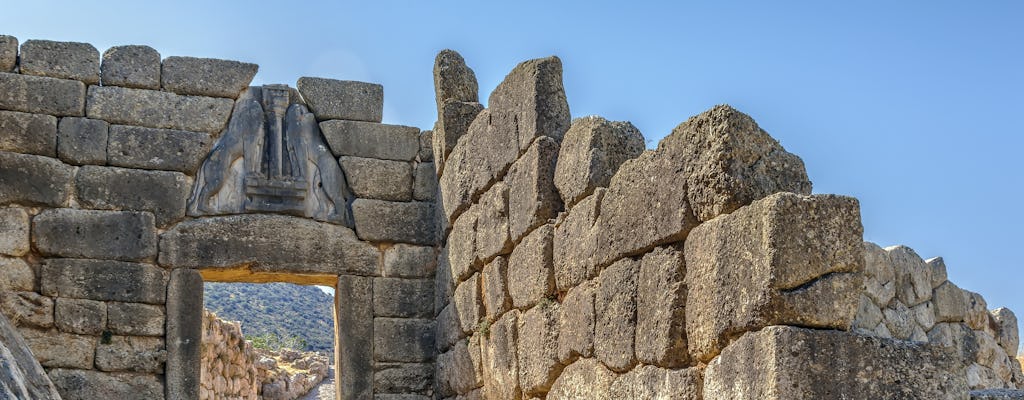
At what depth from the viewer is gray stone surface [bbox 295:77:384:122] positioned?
8.69m

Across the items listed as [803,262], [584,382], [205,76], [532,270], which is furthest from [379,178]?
[803,262]

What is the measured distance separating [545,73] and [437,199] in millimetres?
2526

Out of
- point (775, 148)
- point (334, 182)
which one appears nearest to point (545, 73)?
point (775, 148)

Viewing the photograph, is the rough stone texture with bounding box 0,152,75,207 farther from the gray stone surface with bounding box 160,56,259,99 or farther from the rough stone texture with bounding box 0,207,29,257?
the gray stone surface with bounding box 160,56,259,99

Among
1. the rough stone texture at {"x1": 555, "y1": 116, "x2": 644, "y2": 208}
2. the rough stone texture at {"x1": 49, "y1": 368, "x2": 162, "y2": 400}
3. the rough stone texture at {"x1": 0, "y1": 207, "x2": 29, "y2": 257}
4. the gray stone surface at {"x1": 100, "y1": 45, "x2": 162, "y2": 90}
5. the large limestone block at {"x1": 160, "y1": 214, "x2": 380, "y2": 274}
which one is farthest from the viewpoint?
the gray stone surface at {"x1": 100, "y1": 45, "x2": 162, "y2": 90}

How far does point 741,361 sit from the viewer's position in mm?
3975

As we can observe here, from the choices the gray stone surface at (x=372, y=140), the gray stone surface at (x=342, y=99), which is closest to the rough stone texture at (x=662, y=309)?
the gray stone surface at (x=372, y=140)

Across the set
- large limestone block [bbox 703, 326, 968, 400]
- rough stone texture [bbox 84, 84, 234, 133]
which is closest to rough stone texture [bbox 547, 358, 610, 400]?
large limestone block [bbox 703, 326, 968, 400]

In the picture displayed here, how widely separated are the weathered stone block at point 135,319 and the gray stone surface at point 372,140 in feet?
5.85

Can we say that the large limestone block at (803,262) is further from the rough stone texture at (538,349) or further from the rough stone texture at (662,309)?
the rough stone texture at (538,349)

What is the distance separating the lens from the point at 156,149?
26.8 ft

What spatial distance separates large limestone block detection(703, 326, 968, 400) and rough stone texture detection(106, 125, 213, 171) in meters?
5.50

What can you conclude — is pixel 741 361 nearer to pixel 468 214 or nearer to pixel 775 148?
pixel 775 148

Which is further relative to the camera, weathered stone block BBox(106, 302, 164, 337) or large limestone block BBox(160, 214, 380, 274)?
large limestone block BBox(160, 214, 380, 274)
